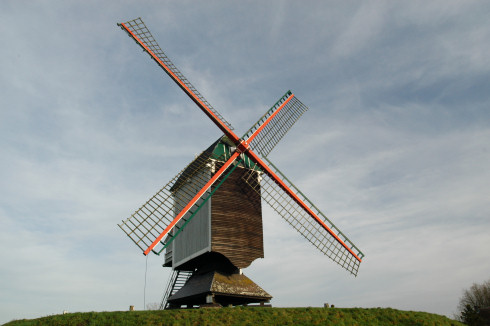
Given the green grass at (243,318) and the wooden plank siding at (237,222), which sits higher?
the wooden plank siding at (237,222)

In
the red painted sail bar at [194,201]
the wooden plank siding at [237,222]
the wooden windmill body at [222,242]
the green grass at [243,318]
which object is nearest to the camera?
the green grass at [243,318]

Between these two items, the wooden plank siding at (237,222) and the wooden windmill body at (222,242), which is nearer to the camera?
the wooden windmill body at (222,242)

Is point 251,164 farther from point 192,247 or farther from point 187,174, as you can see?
point 192,247

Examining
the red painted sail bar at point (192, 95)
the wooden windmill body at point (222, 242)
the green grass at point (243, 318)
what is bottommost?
the green grass at point (243, 318)

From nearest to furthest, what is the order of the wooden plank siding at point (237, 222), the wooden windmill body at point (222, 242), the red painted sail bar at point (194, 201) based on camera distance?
1. the red painted sail bar at point (194, 201)
2. the wooden windmill body at point (222, 242)
3. the wooden plank siding at point (237, 222)

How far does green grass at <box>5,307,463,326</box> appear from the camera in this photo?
13.1 meters

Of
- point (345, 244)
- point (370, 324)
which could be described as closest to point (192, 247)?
point (345, 244)

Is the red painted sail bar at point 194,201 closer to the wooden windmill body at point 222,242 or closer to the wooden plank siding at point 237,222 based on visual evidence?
the wooden windmill body at point 222,242

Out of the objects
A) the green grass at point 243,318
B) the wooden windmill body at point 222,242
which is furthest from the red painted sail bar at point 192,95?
the green grass at point 243,318

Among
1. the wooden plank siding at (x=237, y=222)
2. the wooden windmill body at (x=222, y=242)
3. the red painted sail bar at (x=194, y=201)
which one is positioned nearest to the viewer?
the red painted sail bar at (x=194, y=201)

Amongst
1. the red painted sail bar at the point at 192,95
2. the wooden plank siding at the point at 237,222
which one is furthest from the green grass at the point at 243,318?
the red painted sail bar at the point at 192,95

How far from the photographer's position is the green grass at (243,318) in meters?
13.1

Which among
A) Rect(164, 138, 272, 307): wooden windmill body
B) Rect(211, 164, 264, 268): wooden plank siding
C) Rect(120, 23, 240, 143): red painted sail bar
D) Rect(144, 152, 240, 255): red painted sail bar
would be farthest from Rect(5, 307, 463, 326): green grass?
Rect(120, 23, 240, 143): red painted sail bar

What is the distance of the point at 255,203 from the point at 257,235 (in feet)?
5.64
